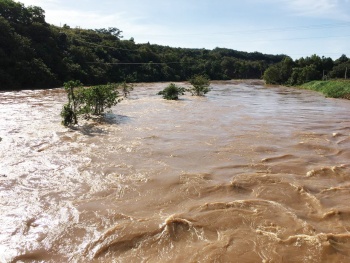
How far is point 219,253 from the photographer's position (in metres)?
3.95

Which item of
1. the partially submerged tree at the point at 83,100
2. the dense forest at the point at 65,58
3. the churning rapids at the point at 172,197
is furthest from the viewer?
the dense forest at the point at 65,58

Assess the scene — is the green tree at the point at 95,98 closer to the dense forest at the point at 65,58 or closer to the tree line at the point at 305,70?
the dense forest at the point at 65,58

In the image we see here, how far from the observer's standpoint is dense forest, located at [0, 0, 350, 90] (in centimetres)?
3130

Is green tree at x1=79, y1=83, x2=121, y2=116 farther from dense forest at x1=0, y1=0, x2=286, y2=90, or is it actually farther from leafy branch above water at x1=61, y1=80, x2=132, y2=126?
dense forest at x1=0, y1=0, x2=286, y2=90

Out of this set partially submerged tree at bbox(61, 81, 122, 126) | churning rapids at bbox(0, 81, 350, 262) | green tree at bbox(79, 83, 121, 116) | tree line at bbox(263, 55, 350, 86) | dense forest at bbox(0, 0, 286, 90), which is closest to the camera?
churning rapids at bbox(0, 81, 350, 262)

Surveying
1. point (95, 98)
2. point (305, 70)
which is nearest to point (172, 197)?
point (95, 98)

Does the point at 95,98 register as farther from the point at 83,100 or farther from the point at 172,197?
the point at 172,197

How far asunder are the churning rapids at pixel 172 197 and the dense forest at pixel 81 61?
23.3 meters

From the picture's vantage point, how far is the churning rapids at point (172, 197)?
13.3ft

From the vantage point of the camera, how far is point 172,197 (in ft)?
18.1

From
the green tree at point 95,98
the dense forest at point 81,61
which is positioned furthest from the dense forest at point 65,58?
the green tree at point 95,98

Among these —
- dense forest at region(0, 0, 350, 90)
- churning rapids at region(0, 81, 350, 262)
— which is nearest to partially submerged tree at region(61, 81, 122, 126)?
churning rapids at region(0, 81, 350, 262)

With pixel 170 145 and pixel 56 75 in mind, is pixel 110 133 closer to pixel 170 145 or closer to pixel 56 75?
pixel 170 145

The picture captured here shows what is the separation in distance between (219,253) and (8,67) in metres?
31.2
